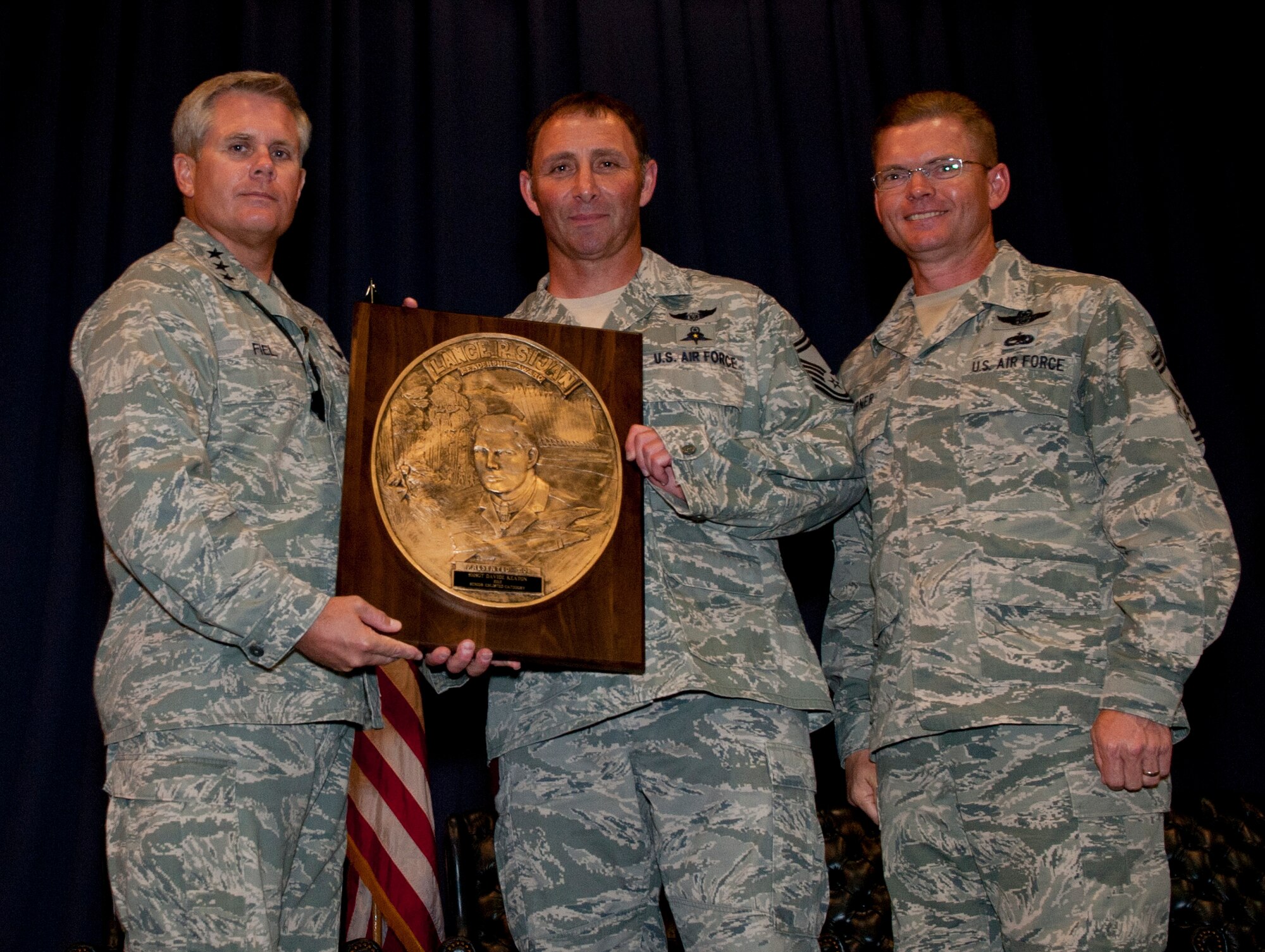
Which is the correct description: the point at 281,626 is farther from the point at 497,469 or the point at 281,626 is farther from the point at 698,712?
the point at 698,712

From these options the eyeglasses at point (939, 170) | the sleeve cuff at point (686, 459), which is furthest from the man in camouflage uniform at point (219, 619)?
the eyeglasses at point (939, 170)

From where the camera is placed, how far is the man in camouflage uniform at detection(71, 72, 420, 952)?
70.1 inches

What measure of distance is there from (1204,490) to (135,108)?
9.76 ft

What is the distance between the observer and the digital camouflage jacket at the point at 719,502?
6.93 feet

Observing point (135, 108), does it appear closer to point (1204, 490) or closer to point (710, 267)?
point (710, 267)

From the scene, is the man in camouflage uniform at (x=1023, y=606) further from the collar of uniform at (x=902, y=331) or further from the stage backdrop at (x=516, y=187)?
the stage backdrop at (x=516, y=187)

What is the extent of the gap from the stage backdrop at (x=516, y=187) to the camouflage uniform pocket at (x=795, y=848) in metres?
1.52

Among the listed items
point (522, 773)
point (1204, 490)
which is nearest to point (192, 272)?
point (522, 773)

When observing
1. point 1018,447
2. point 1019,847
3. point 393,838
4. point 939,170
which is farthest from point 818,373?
point 393,838

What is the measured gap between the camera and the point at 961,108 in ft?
8.52

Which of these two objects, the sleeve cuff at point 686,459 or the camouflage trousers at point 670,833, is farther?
the sleeve cuff at point 686,459

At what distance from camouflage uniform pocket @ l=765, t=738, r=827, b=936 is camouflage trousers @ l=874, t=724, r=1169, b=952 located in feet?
0.75

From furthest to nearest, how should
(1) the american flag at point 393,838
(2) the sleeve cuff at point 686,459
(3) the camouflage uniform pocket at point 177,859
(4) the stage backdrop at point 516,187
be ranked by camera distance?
(4) the stage backdrop at point 516,187, (1) the american flag at point 393,838, (2) the sleeve cuff at point 686,459, (3) the camouflage uniform pocket at point 177,859

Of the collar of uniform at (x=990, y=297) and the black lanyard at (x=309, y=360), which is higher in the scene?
the collar of uniform at (x=990, y=297)
